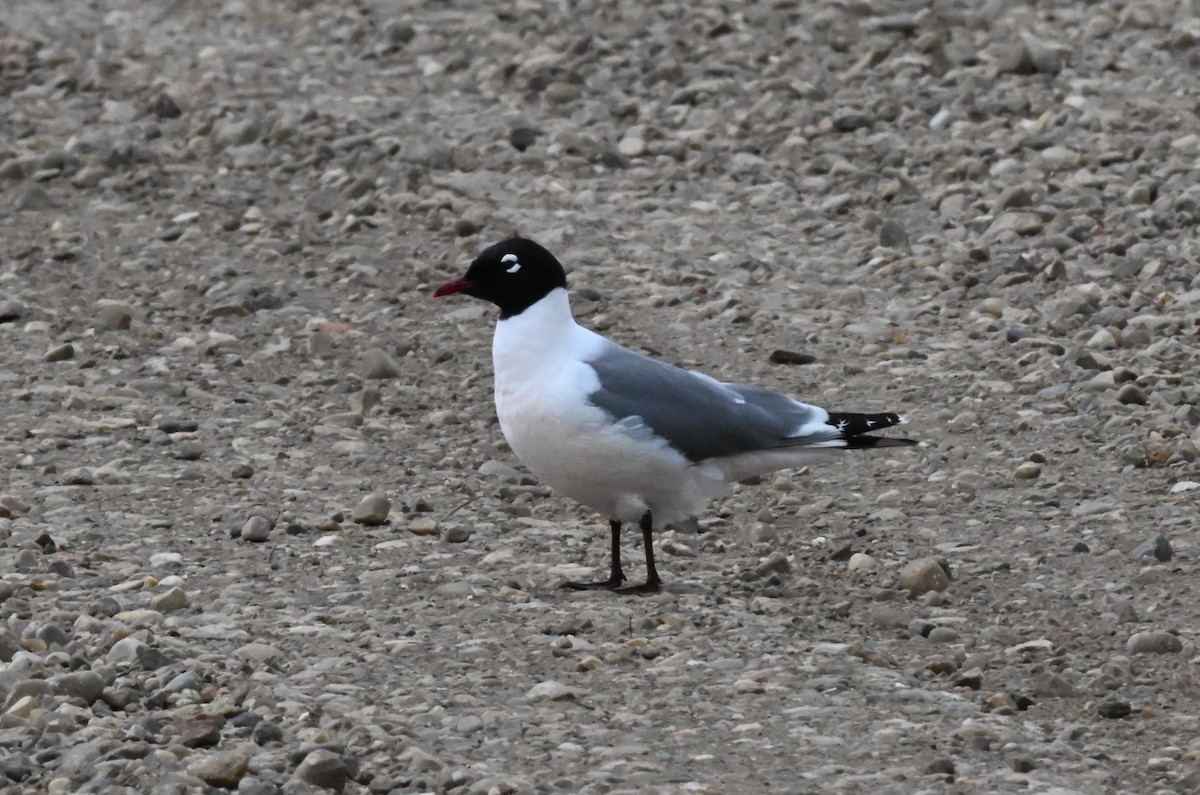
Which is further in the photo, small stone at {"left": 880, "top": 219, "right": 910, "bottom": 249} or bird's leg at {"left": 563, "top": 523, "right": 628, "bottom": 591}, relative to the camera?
small stone at {"left": 880, "top": 219, "right": 910, "bottom": 249}

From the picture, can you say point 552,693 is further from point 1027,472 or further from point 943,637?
point 1027,472

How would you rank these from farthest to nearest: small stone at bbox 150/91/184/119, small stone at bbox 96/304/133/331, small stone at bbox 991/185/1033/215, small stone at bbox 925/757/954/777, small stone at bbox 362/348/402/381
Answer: small stone at bbox 150/91/184/119 → small stone at bbox 991/185/1033/215 → small stone at bbox 96/304/133/331 → small stone at bbox 362/348/402/381 → small stone at bbox 925/757/954/777

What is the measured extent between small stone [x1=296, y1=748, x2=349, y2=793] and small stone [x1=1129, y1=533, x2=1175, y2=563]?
300cm

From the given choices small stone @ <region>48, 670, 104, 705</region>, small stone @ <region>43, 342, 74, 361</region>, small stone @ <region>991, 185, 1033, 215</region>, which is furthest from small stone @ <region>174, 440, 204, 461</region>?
small stone @ <region>991, 185, 1033, 215</region>

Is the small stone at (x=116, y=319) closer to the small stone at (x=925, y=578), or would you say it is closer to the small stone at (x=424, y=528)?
the small stone at (x=424, y=528)

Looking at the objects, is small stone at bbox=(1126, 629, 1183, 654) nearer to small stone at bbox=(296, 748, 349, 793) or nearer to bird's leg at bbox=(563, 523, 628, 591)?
bird's leg at bbox=(563, 523, 628, 591)

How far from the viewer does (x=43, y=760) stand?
16.6 feet

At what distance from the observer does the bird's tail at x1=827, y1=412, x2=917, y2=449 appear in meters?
6.70

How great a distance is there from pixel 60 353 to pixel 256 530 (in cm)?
253

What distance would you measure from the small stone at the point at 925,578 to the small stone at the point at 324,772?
7.66ft

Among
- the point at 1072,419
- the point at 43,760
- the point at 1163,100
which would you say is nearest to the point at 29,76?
the point at 1163,100

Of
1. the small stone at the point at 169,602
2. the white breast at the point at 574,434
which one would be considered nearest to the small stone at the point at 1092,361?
the white breast at the point at 574,434

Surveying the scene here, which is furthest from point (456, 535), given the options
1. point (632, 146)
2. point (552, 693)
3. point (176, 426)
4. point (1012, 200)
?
point (632, 146)

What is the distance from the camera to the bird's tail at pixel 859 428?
670cm
